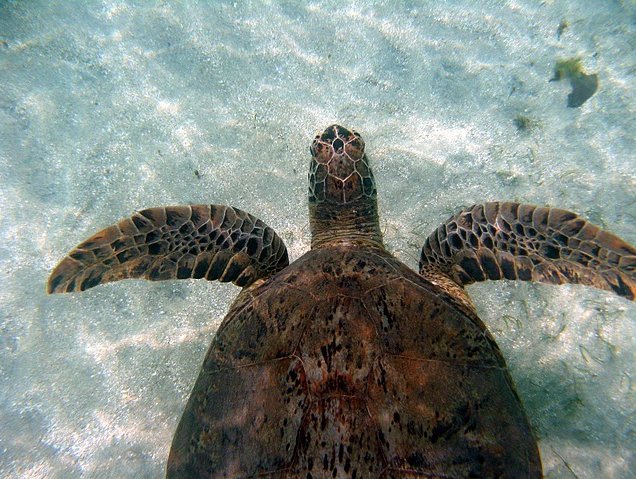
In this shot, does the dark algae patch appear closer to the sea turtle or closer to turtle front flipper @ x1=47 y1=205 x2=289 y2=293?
the sea turtle

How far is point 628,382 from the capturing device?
2.50m

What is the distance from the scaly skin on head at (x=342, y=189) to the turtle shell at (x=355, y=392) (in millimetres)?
813

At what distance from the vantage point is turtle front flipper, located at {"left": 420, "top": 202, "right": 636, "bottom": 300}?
2156mm

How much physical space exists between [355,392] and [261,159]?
2.66 meters

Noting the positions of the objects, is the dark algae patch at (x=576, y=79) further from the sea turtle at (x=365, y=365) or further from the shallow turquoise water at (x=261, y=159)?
the sea turtle at (x=365, y=365)

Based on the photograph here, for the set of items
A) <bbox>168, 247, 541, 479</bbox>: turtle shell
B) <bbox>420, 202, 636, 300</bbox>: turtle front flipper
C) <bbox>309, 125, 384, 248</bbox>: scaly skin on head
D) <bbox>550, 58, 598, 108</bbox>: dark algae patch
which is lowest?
<bbox>168, 247, 541, 479</bbox>: turtle shell

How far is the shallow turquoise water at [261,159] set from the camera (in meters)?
2.62

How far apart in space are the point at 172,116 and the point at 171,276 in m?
2.25

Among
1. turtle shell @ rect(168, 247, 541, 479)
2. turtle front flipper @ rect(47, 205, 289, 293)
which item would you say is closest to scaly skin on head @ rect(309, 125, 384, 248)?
turtle front flipper @ rect(47, 205, 289, 293)

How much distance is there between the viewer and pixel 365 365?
149 centimetres

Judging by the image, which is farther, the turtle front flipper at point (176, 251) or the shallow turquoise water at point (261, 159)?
the shallow turquoise water at point (261, 159)

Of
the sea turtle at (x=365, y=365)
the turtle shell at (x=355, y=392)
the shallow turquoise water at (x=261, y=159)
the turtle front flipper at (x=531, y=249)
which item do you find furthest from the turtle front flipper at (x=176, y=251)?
the turtle front flipper at (x=531, y=249)

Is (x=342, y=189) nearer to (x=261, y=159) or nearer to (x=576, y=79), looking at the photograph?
(x=261, y=159)

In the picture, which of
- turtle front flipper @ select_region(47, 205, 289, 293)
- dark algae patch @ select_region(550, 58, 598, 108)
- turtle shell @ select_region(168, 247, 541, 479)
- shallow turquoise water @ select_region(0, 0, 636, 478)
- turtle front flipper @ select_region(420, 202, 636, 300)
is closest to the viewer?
turtle shell @ select_region(168, 247, 541, 479)
